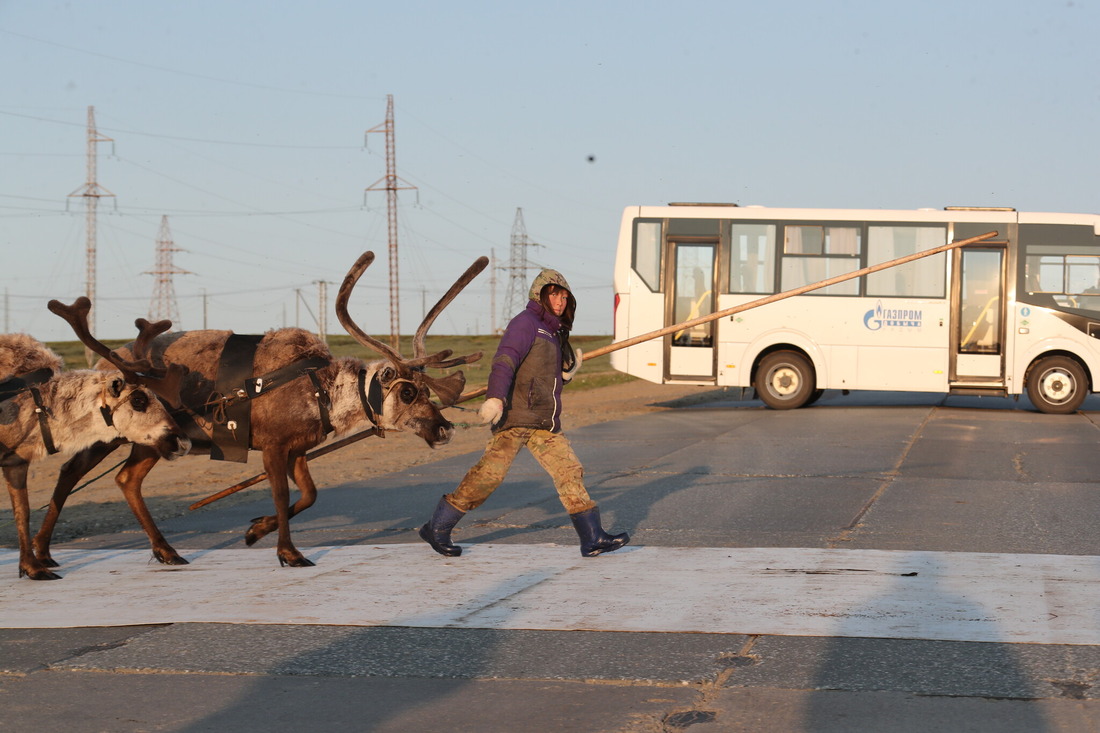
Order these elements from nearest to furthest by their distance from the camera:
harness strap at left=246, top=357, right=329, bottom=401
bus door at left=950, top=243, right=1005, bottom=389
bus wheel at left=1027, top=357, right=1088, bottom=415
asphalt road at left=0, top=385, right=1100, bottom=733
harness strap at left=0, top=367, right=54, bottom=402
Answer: asphalt road at left=0, top=385, right=1100, bottom=733, harness strap at left=0, top=367, right=54, bottom=402, harness strap at left=246, top=357, right=329, bottom=401, bus wheel at left=1027, top=357, right=1088, bottom=415, bus door at left=950, top=243, right=1005, bottom=389

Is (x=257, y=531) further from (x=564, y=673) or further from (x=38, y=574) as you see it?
(x=564, y=673)

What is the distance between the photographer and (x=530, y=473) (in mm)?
14875

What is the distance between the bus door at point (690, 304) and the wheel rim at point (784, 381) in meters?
1.15

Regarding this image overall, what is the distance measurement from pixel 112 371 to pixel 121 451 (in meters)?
13.7

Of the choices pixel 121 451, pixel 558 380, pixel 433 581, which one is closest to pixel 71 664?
pixel 433 581

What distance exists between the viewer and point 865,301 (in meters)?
23.9

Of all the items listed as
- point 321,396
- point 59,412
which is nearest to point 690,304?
point 321,396

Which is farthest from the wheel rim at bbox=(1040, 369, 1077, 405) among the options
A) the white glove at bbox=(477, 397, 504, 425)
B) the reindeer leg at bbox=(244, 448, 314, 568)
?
the reindeer leg at bbox=(244, 448, 314, 568)

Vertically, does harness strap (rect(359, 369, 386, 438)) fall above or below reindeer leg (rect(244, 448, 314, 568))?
above

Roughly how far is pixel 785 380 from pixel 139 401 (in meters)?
17.7

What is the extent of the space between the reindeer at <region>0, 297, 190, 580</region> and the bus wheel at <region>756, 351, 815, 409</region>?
1713 centimetres

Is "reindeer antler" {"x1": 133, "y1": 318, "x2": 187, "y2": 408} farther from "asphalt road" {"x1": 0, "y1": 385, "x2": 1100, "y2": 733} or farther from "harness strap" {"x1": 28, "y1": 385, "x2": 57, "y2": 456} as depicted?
"asphalt road" {"x1": 0, "y1": 385, "x2": 1100, "y2": 733}

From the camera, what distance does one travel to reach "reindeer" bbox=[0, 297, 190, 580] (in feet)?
25.8

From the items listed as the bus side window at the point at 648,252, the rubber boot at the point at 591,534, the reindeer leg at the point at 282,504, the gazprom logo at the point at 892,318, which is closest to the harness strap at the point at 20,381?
the reindeer leg at the point at 282,504
